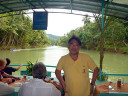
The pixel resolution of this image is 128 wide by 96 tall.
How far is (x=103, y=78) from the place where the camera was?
3.71 m

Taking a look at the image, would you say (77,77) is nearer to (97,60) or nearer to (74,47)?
(74,47)

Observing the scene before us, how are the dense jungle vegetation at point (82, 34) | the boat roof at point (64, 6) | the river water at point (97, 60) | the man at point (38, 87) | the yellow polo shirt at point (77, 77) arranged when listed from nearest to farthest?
the man at point (38, 87) < the yellow polo shirt at point (77, 77) < the boat roof at point (64, 6) < the river water at point (97, 60) < the dense jungle vegetation at point (82, 34)

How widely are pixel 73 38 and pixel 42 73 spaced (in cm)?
61

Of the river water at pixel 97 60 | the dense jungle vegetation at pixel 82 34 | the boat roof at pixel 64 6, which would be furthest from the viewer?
the dense jungle vegetation at pixel 82 34

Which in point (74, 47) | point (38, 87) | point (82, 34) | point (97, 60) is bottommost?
point (97, 60)

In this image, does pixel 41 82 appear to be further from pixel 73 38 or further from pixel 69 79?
pixel 73 38

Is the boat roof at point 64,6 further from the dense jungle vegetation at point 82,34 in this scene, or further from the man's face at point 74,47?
the dense jungle vegetation at point 82,34

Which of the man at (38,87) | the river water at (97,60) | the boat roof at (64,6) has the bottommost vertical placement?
the river water at (97,60)

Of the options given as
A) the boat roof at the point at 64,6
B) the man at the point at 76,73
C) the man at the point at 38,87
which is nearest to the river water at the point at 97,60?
the boat roof at the point at 64,6

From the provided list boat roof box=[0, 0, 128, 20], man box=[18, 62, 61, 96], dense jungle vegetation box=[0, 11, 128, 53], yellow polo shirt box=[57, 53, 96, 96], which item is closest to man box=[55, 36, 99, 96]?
yellow polo shirt box=[57, 53, 96, 96]

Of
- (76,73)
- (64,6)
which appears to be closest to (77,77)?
(76,73)

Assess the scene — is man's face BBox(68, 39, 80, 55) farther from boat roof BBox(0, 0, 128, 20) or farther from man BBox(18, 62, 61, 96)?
boat roof BBox(0, 0, 128, 20)

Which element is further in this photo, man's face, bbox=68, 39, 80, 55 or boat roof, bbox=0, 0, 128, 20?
boat roof, bbox=0, 0, 128, 20

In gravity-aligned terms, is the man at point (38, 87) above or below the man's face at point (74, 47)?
below
